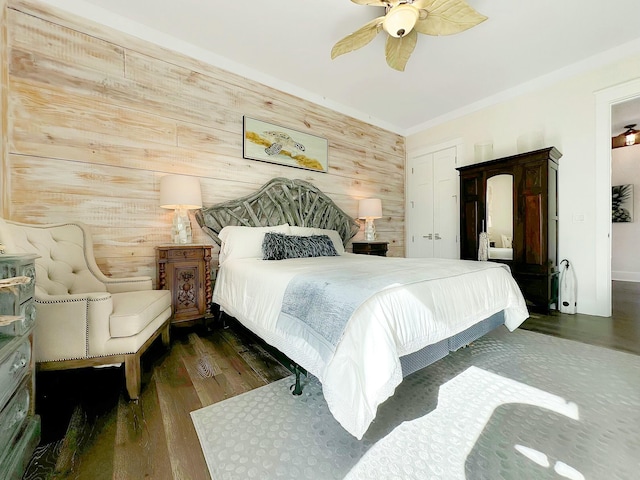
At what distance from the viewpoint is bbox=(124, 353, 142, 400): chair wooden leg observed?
149 centimetres

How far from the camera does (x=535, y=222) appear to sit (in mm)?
3152

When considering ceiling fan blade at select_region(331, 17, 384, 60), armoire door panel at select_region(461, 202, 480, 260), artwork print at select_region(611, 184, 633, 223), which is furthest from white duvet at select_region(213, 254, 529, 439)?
artwork print at select_region(611, 184, 633, 223)

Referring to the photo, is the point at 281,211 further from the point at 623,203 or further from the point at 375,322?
the point at 623,203

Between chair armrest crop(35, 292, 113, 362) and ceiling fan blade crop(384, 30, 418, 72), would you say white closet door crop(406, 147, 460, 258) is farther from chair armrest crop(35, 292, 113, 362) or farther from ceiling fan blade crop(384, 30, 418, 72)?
chair armrest crop(35, 292, 113, 362)

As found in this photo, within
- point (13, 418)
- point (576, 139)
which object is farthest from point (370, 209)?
point (13, 418)

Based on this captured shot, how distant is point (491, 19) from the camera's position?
2.48m

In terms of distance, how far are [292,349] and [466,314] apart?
3.64 ft

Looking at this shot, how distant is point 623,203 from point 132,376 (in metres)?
8.45

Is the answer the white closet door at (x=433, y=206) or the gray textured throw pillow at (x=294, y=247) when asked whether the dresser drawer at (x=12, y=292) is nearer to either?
the gray textured throw pillow at (x=294, y=247)

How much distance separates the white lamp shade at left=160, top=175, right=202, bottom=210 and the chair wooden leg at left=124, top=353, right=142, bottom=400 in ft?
4.56

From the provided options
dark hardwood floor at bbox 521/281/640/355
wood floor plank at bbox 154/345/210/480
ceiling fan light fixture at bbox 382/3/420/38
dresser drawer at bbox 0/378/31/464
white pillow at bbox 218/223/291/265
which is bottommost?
wood floor plank at bbox 154/345/210/480

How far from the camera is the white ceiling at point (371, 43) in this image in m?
2.37

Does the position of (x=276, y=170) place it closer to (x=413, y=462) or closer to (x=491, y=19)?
(x=491, y=19)

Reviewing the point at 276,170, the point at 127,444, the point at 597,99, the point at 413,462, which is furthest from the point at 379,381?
the point at 597,99
